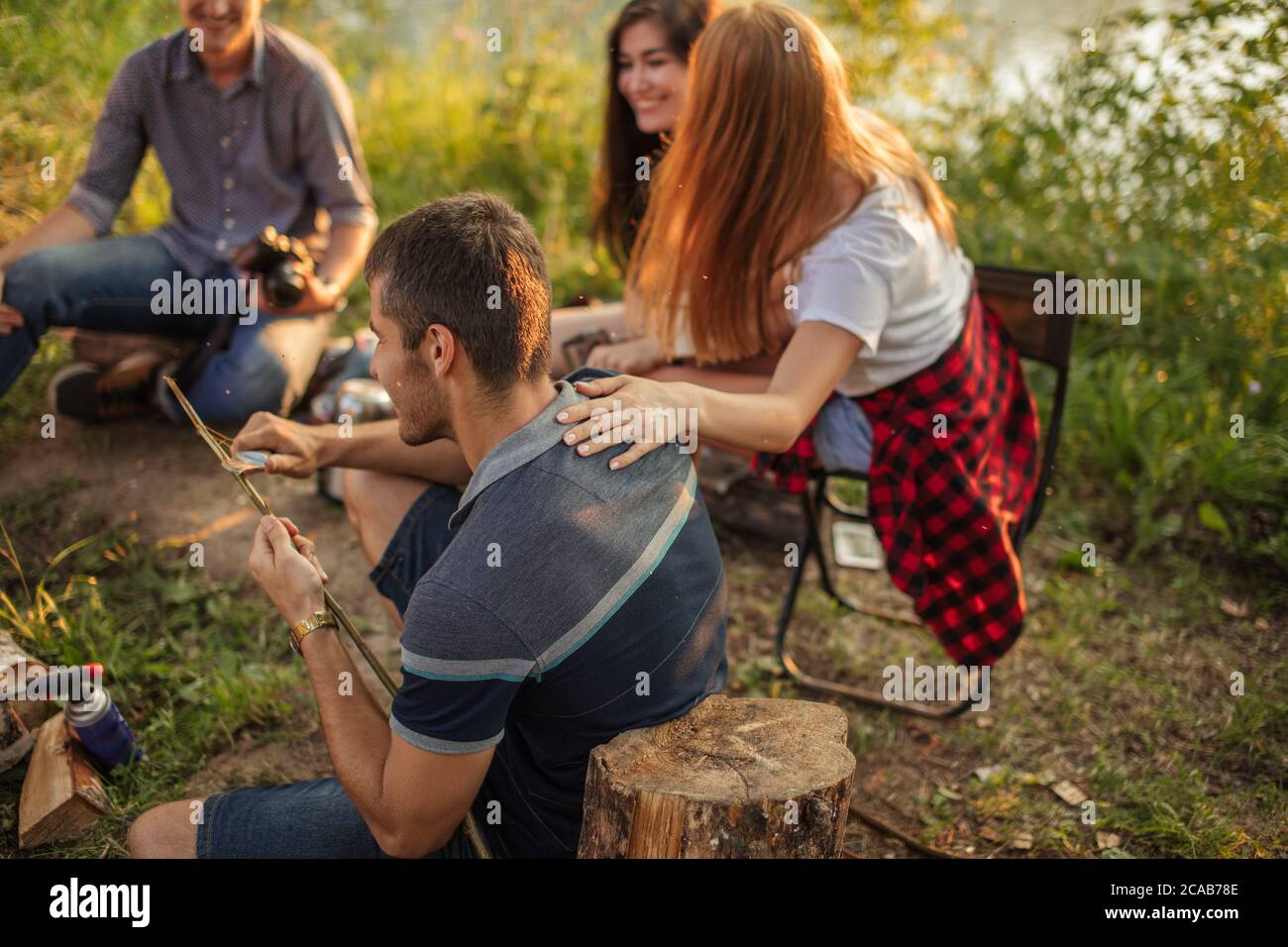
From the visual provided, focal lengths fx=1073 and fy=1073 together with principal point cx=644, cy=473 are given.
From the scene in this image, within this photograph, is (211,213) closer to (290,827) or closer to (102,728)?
(102,728)

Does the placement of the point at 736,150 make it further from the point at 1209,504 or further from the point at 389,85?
the point at 389,85

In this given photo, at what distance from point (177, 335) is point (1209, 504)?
10.8 feet

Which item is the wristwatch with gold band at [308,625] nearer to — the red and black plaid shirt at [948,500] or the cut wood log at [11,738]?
the cut wood log at [11,738]

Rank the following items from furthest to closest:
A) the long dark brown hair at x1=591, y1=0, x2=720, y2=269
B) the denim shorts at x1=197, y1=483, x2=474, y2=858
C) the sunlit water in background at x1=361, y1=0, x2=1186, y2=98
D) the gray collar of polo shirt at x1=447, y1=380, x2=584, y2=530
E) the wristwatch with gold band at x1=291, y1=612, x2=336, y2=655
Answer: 1. the sunlit water in background at x1=361, y1=0, x2=1186, y2=98
2. the long dark brown hair at x1=591, y1=0, x2=720, y2=269
3. the denim shorts at x1=197, y1=483, x2=474, y2=858
4. the wristwatch with gold band at x1=291, y1=612, x2=336, y2=655
5. the gray collar of polo shirt at x1=447, y1=380, x2=584, y2=530

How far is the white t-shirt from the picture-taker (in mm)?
2223

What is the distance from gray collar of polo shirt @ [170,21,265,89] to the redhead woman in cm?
146

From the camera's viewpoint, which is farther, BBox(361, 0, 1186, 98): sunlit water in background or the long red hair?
BBox(361, 0, 1186, 98): sunlit water in background

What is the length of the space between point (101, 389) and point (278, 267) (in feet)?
2.46

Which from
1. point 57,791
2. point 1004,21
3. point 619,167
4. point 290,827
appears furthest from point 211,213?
point 1004,21

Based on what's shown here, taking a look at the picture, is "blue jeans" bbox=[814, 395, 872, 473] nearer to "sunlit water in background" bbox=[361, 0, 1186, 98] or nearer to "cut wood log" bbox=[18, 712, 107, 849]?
"cut wood log" bbox=[18, 712, 107, 849]

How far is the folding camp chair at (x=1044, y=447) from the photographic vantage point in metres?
2.55

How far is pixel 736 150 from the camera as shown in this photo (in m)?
2.27

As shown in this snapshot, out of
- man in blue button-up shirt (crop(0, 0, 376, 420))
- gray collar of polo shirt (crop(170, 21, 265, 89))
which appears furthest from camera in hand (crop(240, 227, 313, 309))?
gray collar of polo shirt (crop(170, 21, 265, 89))
